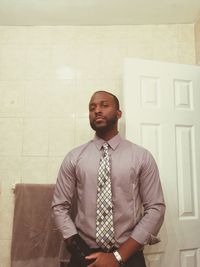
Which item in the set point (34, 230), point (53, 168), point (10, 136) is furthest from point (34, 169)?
point (34, 230)

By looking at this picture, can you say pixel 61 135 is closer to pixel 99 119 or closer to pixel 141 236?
pixel 99 119

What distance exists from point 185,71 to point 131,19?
23.3 inches

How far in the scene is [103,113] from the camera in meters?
1.40

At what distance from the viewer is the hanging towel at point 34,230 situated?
1604mm

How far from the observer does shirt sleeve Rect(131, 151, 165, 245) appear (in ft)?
3.91

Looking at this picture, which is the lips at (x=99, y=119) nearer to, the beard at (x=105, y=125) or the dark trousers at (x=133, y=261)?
the beard at (x=105, y=125)

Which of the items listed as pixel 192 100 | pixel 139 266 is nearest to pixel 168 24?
pixel 192 100

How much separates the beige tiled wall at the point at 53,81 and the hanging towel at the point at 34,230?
0.13 m

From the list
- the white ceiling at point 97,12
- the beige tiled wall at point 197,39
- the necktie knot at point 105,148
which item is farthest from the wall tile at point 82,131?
the beige tiled wall at point 197,39

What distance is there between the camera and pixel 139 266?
1.23 m

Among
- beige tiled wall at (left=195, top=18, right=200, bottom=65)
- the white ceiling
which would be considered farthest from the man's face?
beige tiled wall at (left=195, top=18, right=200, bottom=65)

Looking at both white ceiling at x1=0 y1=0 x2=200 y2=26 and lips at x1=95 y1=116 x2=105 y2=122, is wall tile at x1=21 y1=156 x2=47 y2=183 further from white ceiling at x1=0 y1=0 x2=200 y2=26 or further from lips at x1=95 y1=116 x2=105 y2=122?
white ceiling at x1=0 y1=0 x2=200 y2=26

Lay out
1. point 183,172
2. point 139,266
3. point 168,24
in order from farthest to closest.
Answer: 1. point 168,24
2. point 183,172
3. point 139,266

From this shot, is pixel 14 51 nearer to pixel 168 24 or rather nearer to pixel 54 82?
pixel 54 82
